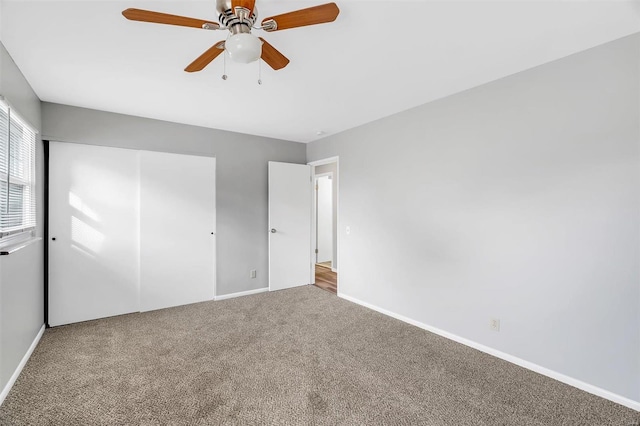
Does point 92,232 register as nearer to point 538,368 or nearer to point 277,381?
point 277,381

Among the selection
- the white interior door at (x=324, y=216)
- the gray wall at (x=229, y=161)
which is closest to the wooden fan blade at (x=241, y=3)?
the gray wall at (x=229, y=161)

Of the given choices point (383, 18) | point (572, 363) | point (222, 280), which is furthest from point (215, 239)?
point (572, 363)

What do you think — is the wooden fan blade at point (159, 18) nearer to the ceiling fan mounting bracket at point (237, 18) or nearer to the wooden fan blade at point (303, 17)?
the ceiling fan mounting bracket at point (237, 18)

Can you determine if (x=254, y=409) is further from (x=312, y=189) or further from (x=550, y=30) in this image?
(x=312, y=189)

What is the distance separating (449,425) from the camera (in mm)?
1795

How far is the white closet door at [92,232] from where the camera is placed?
3252 mm

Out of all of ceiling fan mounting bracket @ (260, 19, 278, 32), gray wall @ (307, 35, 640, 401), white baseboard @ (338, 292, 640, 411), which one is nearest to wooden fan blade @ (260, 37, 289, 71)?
ceiling fan mounting bracket @ (260, 19, 278, 32)

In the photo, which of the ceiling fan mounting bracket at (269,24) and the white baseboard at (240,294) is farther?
the white baseboard at (240,294)

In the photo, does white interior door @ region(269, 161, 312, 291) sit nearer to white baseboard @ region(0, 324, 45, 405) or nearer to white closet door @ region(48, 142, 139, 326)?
white closet door @ region(48, 142, 139, 326)

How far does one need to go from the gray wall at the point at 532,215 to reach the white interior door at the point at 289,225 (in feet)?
5.51

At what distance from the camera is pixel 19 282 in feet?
7.75

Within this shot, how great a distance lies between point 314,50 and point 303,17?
2.51 ft

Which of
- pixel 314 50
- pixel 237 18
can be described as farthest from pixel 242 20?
A: pixel 314 50

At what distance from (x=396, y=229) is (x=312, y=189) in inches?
76.3
